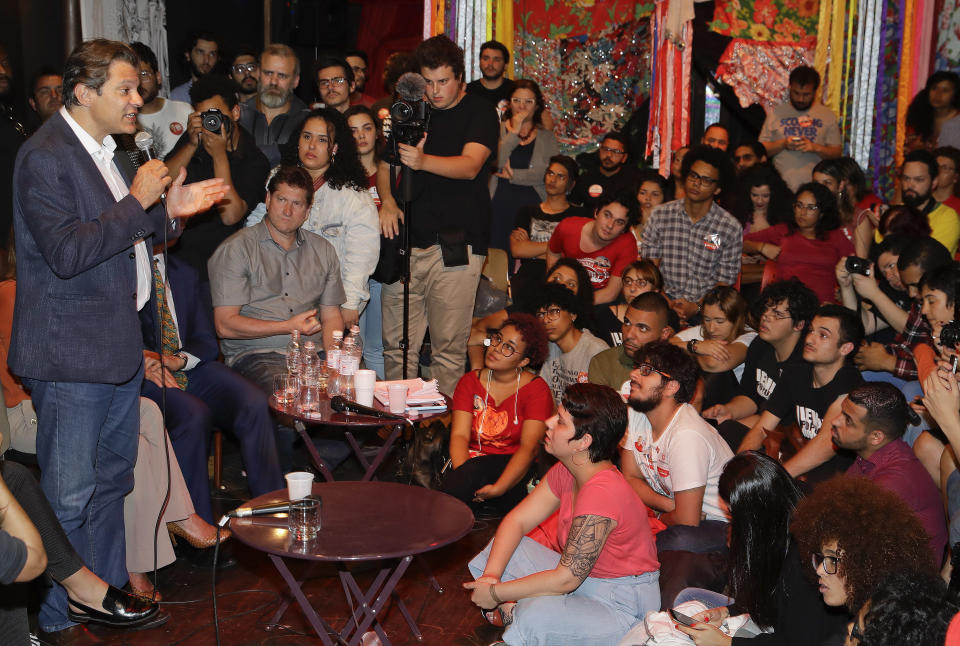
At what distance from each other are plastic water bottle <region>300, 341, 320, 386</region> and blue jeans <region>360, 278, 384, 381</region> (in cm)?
90

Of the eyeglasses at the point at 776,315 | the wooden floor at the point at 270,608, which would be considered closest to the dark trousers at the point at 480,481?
the wooden floor at the point at 270,608

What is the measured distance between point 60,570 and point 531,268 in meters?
3.69

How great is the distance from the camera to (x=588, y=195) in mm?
6668

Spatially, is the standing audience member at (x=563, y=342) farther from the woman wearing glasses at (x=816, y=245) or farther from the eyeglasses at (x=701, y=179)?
the woman wearing glasses at (x=816, y=245)

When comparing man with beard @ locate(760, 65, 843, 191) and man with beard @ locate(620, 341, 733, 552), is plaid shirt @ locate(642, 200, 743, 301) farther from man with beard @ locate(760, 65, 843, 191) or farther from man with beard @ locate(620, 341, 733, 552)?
man with beard @ locate(620, 341, 733, 552)

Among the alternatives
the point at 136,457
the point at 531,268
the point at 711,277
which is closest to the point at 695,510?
the point at 136,457

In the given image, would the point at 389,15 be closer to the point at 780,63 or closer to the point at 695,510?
the point at 780,63

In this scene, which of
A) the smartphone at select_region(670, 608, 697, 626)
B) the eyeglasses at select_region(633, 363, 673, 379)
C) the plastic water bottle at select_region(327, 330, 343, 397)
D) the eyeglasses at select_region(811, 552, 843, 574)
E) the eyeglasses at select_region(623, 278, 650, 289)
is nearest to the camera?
the eyeglasses at select_region(811, 552, 843, 574)

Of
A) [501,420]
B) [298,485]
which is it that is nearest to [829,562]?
[298,485]

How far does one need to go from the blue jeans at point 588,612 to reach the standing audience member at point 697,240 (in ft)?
8.84

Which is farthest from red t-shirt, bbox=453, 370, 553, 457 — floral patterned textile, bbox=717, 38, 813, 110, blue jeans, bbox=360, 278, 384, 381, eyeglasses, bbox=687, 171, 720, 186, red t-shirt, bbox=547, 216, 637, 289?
floral patterned textile, bbox=717, 38, 813, 110

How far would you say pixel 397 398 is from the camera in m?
4.13

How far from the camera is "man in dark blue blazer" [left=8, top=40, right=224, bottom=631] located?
3090 mm

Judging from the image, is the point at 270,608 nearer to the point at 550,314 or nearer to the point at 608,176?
the point at 550,314
